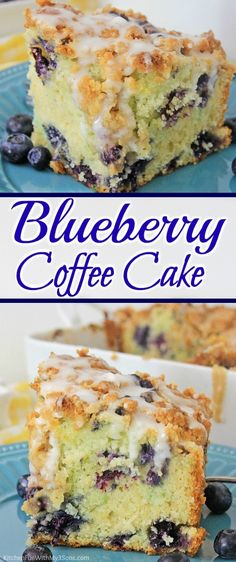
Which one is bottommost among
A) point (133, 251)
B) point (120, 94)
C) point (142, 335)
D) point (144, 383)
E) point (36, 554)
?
point (142, 335)

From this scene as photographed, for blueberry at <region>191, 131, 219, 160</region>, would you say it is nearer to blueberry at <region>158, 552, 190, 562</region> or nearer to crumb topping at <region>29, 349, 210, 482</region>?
crumb topping at <region>29, 349, 210, 482</region>

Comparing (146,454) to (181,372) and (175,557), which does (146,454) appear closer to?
(175,557)

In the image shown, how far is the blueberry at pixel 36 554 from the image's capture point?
1.64 m

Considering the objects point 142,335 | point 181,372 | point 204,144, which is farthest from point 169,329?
point 204,144

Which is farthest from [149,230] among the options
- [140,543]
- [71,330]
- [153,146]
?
[71,330]

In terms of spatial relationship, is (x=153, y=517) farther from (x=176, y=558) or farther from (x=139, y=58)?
(x=139, y=58)

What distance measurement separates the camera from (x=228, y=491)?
1781 mm

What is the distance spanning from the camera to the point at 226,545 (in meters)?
1.65

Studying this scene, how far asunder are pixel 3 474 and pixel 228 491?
13.9 inches

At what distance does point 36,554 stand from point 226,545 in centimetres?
26

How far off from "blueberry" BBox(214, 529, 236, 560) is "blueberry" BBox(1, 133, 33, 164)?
2.14 feet

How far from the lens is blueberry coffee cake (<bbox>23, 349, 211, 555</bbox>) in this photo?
164 cm

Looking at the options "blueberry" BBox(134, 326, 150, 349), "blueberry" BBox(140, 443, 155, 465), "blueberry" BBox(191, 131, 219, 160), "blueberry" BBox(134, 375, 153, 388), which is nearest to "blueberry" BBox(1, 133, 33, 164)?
"blueberry" BBox(191, 131, 219, 160)

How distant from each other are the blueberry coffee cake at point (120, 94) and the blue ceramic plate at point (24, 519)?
46 centimetres
